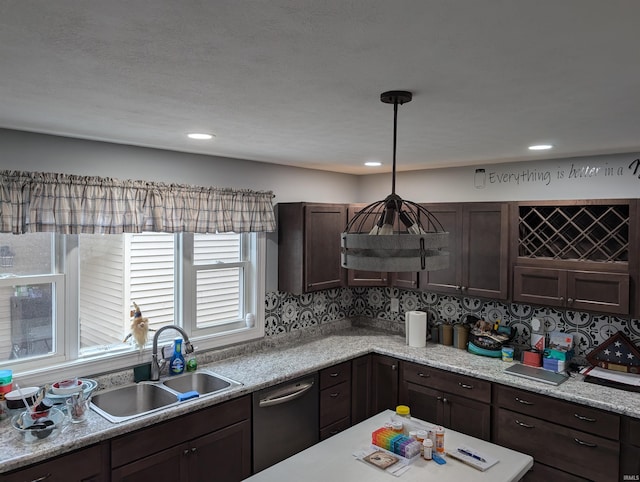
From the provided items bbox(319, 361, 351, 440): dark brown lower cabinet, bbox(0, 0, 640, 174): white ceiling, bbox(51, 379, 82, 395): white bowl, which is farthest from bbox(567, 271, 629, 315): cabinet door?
bbox(51, 379, 82, 395): white bowl

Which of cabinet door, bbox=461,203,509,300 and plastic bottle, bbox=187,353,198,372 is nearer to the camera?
plastic bottle, bbox=187,353,198,372

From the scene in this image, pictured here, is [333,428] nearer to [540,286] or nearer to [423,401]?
[423,401]

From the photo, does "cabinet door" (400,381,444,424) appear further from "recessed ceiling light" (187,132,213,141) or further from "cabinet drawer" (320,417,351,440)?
"recessed ceiling light" (187,132,213,141)

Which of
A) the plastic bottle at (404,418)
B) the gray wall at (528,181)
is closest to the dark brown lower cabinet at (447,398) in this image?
the plastic bottle at (404,418)

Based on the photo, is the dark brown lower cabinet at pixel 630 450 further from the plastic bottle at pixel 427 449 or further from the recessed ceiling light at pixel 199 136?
the recessed ceiling light at pixel 199 136

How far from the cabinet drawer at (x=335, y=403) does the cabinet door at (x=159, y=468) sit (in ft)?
3.97

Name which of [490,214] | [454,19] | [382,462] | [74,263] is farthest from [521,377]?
[74,263]

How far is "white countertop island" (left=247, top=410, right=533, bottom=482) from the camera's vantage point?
209cm

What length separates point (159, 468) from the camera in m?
2.62

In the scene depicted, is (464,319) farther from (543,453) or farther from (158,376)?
(158,376)

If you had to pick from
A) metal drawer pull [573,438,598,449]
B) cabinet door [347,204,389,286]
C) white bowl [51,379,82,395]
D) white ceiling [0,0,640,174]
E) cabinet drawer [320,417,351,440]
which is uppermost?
white ceiling [0,0,640,174]

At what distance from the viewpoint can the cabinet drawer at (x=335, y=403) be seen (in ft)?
11.9

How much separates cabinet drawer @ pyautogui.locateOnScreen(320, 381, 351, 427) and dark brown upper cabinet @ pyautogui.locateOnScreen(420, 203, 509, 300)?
45.3 inches

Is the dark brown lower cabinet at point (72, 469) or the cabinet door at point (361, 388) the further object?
the cabinet door at point (361, 388)
